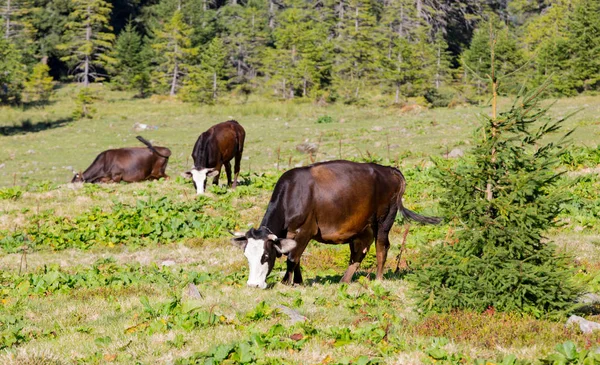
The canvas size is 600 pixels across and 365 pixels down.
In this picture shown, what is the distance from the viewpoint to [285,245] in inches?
380

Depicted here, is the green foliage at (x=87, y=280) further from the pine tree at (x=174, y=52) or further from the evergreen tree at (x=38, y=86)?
the pine tree at (x=174, y=52)

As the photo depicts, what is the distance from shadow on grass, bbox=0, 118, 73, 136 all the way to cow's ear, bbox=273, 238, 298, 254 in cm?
4039

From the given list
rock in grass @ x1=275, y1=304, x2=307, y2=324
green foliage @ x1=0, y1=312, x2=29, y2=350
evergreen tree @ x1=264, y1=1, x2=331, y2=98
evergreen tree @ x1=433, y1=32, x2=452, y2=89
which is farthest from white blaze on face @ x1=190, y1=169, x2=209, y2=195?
evergreen tree @ x1=433, y1=32, x2=452, y2=89

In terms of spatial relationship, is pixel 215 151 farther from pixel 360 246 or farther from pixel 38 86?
pixel 38 86

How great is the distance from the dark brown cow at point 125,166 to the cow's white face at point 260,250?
1489 centimetres

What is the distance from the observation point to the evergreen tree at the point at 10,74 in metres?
46.6

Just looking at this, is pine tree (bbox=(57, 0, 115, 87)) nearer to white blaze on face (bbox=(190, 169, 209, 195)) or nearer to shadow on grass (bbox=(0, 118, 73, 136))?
shadow on grass (bbox=(0, 118, 73, 136))

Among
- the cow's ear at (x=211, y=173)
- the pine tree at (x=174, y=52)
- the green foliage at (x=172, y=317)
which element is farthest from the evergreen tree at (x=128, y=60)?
the green foliage at (x=172, y=317)

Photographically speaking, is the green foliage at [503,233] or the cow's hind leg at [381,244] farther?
the cow's hind leg at [381,244]

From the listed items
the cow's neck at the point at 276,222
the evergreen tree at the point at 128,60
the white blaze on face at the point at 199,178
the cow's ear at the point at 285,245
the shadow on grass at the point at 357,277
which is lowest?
the shadow on grass at the point at 357,277

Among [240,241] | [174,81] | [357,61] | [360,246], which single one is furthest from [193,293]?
[174,81]

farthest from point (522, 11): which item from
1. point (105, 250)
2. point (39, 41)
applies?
point (105, 250)

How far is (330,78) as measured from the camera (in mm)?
64375

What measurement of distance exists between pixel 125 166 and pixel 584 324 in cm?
1939
